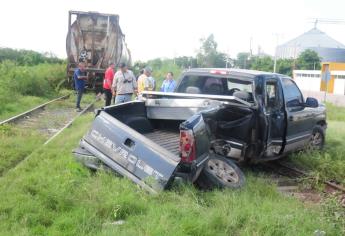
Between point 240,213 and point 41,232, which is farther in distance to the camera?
point 240,213

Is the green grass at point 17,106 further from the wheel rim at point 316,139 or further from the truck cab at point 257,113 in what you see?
the wheel rim at point 316,139

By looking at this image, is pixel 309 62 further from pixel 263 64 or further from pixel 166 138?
pixel 166 138

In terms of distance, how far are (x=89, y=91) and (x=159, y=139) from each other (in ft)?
57.8

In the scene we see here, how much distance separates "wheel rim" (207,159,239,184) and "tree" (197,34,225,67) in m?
47.6

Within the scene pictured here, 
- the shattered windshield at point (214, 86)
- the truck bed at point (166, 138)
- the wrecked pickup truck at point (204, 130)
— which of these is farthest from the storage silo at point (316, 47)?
the truck bed at point (166, 138)

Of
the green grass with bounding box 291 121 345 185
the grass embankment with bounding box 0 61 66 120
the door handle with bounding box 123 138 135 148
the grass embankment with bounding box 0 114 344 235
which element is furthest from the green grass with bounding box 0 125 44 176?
the green grass with bounding box 291 121 345 185

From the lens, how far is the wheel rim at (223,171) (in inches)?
253

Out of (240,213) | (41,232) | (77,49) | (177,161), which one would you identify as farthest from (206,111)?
(77,49)

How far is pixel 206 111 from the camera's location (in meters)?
6.38

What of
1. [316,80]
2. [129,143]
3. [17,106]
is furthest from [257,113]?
[316,80]

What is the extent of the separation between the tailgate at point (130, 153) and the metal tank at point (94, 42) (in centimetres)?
1633

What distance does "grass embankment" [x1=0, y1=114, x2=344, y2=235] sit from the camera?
4.61m

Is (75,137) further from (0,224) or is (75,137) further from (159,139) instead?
(0,224)

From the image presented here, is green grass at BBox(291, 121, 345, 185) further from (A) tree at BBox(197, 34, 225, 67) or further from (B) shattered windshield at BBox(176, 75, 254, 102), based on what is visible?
(A) tree at BBox(197, 34, 225, 67)
